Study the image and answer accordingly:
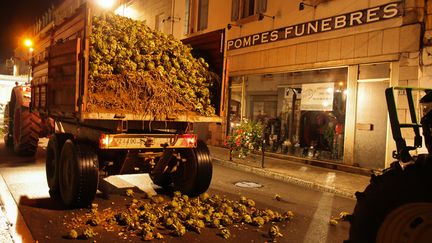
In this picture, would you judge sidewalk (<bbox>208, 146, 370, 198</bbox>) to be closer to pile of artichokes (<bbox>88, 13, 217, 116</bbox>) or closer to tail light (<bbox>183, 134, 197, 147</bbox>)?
pile of artichokes (<bbox>88, 13, 217, 116</bbox>)

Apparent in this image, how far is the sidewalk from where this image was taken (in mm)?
9318

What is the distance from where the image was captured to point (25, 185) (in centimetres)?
782

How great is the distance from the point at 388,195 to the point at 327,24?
10.1 meters

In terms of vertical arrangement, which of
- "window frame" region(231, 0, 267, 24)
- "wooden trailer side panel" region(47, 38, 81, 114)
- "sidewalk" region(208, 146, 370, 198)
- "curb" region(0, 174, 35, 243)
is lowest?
"curb" region(0, 174, 35, 243)

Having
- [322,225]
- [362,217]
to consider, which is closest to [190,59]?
[322,225]

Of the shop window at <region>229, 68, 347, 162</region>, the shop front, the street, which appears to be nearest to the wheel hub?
the street

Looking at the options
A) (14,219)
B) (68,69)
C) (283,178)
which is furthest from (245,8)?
(14,219)

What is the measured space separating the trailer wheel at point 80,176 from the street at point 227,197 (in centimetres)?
20

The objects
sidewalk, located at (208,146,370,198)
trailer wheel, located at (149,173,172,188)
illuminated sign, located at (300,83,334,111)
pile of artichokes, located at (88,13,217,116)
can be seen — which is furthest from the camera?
illuminated sign, located at (300,83,334,111)

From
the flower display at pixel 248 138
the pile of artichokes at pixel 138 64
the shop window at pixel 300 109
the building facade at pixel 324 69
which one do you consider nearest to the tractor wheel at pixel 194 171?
the pile of artichokes at pixel 138 64

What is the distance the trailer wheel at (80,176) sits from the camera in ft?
19.8

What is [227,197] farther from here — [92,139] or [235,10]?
[235,10]

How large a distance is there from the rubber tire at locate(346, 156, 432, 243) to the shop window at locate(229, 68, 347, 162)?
901 centimetres

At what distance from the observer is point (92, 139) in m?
6.46
